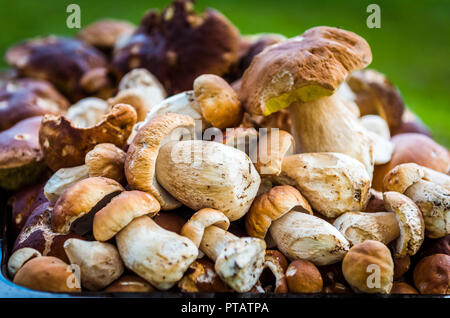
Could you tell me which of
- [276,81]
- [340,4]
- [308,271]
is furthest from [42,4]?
[308,271]

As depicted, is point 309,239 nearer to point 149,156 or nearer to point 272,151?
point 272,151

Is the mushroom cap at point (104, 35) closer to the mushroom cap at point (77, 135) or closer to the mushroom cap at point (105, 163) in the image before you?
the mushroom cap at point (77, 135)

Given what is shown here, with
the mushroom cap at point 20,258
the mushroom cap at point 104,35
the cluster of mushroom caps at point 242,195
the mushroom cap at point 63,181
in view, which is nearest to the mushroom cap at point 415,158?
the cluster of mushroom caps at point 242,195

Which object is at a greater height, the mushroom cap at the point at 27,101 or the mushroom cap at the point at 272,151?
the mushroom cap at the point at 272,151

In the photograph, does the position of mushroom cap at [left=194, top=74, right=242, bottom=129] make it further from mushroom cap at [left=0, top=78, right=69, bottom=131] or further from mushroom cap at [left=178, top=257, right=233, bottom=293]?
mushroom cap at [left=0, top=78, right=69, bottom=131]

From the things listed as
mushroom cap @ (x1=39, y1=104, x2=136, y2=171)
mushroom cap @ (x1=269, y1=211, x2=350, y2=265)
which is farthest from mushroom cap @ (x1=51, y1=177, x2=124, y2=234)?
mushroom cap @ (x1=269, y1=211, x2=350, y2=265)
